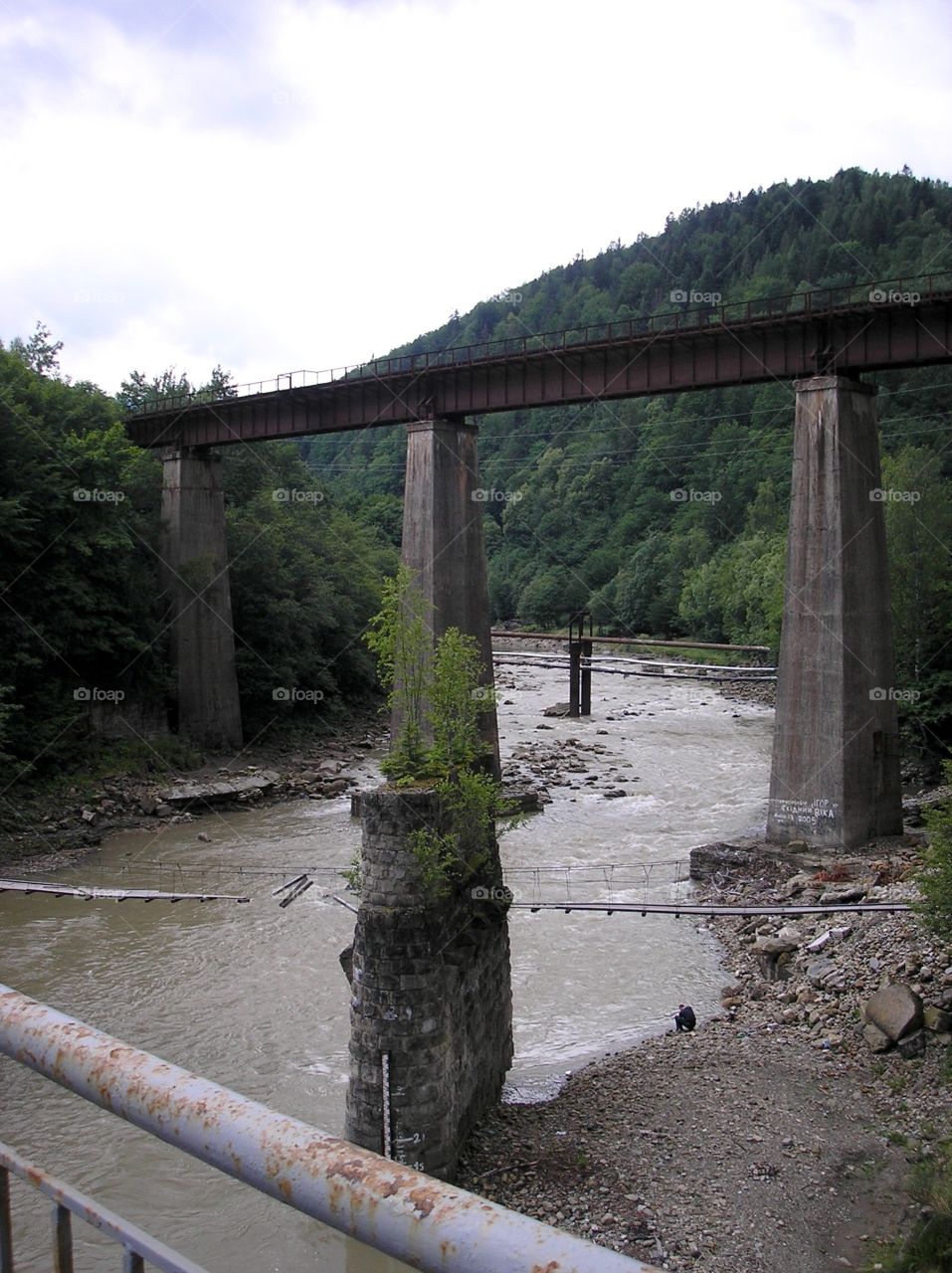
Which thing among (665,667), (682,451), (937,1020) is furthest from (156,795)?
(682,451)

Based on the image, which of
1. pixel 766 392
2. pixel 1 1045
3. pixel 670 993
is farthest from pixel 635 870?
pixel 766 392

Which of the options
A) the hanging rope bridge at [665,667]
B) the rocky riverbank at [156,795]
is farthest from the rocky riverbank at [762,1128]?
the hanging rope bridge at [665,667]

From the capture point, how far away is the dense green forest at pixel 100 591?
1289 inches

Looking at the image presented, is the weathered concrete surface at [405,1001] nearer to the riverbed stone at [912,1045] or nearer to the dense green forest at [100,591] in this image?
the riverbed stone at [912,1045]

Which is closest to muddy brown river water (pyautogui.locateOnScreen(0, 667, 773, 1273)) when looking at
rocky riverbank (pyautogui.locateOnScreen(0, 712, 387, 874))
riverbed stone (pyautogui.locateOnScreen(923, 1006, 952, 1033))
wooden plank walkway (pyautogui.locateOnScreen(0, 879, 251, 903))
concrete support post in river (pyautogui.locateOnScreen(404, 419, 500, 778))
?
wooden plank walkway (pyautogui.locateOnScreen(0, 879, 251, 903))

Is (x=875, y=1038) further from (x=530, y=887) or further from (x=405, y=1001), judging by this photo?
(x=530, y=887)

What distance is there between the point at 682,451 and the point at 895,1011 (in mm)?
89502

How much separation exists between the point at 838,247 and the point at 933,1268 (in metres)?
113

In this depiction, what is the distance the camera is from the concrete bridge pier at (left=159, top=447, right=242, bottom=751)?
39906 mm

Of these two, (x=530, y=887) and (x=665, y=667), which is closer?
(x=530, y=887)

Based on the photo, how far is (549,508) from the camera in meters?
109

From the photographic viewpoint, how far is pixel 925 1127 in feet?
42.7

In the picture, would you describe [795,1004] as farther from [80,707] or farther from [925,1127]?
[80,707]

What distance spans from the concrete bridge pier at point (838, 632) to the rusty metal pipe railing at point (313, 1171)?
2436cm
